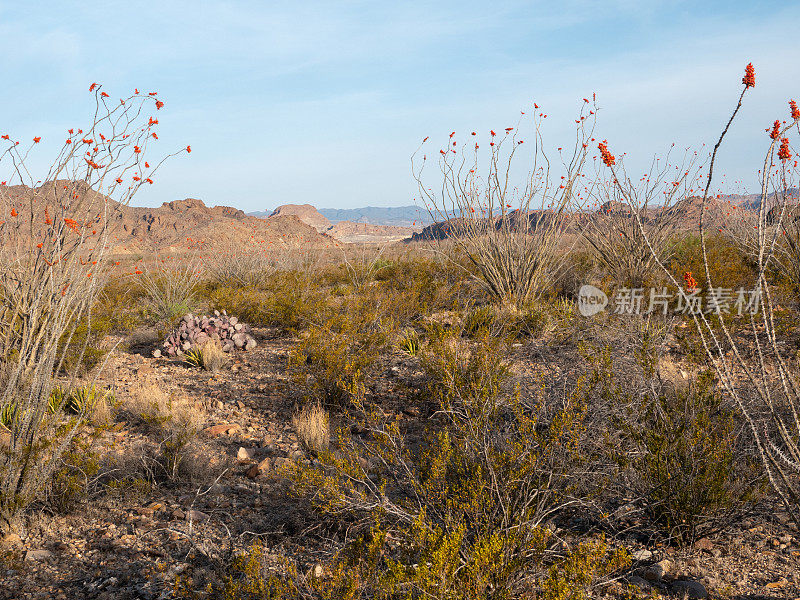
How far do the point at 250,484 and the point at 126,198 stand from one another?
209 centimetres

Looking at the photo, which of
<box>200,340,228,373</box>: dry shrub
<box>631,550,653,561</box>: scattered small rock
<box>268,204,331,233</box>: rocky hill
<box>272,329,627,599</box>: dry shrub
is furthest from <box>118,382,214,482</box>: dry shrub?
<box>268,204,331,233</box>: rocky hill

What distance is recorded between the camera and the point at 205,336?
19.7 feet

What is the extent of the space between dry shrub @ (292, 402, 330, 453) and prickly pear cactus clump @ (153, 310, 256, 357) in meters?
2.20

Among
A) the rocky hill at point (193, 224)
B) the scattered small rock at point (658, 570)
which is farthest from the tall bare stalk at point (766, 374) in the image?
the rocky hill at point (193, 224)

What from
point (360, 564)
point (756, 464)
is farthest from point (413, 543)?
point (756, 464)

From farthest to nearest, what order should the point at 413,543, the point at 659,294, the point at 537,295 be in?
the point at 537,295
the point at 659,294
the point at 413,543

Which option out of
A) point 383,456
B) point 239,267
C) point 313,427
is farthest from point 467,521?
point 239,267

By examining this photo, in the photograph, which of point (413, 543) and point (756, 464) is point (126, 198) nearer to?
point (413, 543)

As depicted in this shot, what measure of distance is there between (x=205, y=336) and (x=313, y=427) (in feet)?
9.21

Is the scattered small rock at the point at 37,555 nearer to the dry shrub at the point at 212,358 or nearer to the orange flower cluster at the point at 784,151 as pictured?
the dry shrub at the point at 212,358

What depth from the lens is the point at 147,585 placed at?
2311 millimetres

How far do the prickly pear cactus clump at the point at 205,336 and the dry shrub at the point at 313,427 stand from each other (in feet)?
7.22

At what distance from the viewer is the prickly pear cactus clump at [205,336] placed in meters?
5.95

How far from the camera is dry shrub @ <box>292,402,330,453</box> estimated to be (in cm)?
374
